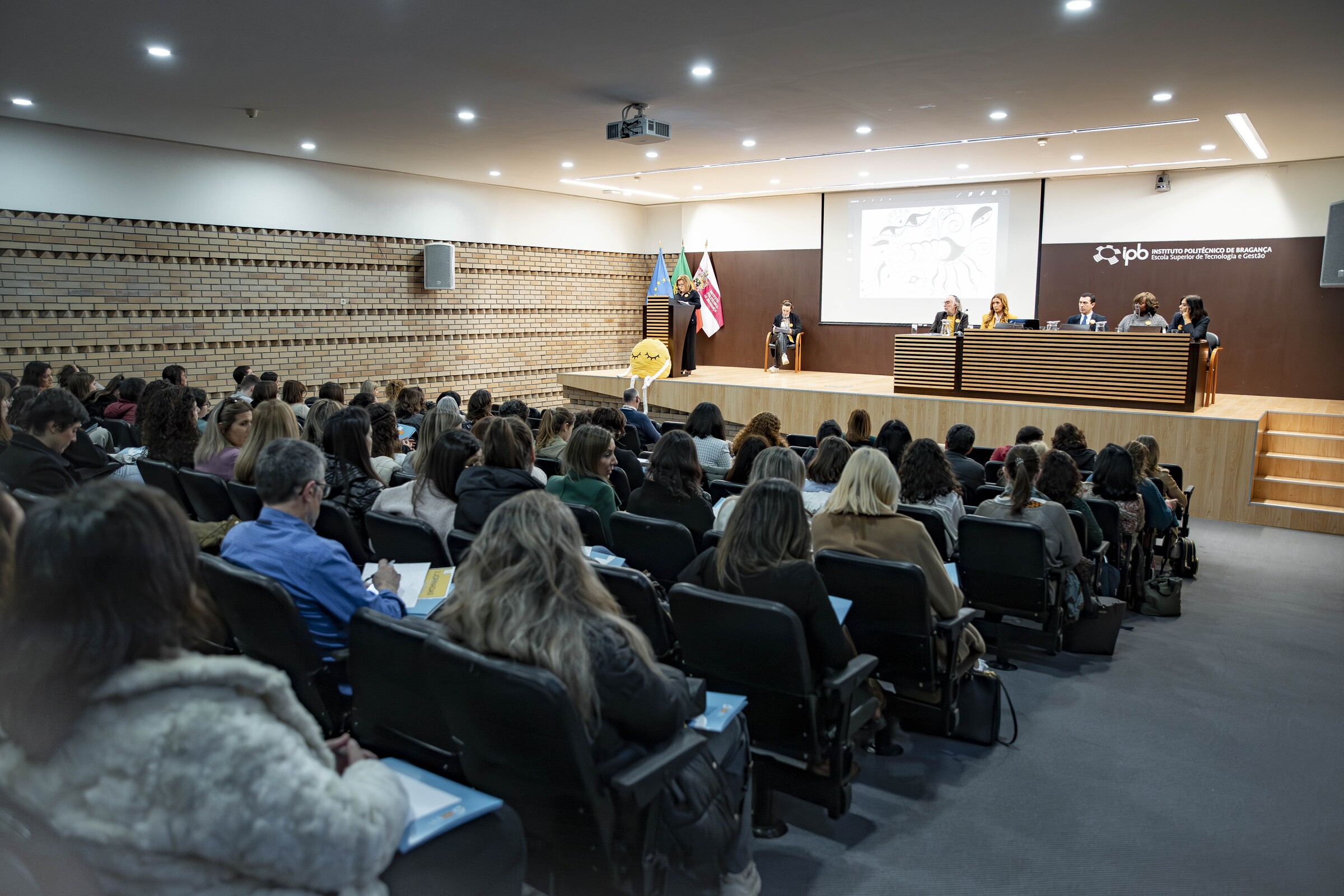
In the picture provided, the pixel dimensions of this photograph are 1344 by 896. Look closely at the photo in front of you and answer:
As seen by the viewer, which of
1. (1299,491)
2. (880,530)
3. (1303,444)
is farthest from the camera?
(1303,444)

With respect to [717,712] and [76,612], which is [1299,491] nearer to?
[717,712]

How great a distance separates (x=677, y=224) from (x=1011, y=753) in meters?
13.9

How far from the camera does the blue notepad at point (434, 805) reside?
1644 mm

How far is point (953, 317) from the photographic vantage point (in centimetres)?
1158

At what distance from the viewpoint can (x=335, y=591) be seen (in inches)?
101

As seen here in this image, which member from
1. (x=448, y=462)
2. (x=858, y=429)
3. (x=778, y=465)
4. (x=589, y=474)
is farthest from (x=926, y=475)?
(x=448, y=462)

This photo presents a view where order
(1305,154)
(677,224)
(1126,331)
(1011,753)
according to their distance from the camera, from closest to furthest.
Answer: (1011,753), (1126,331), (1305,154), (677,224)

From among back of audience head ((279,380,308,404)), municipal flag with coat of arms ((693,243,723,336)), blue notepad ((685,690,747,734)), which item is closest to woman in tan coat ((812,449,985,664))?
blue notepad ((685,690,747,734))

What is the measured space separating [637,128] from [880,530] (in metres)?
5.78

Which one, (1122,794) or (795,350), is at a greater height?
(795,350)

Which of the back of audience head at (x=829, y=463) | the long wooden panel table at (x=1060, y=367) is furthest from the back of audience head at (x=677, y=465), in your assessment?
the long wooden panel table at (x=1060, y=367)

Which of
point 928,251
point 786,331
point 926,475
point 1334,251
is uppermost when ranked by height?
point 928,251

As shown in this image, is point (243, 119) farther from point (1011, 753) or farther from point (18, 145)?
point (1011, 753)

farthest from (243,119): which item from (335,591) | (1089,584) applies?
(1089,584)
